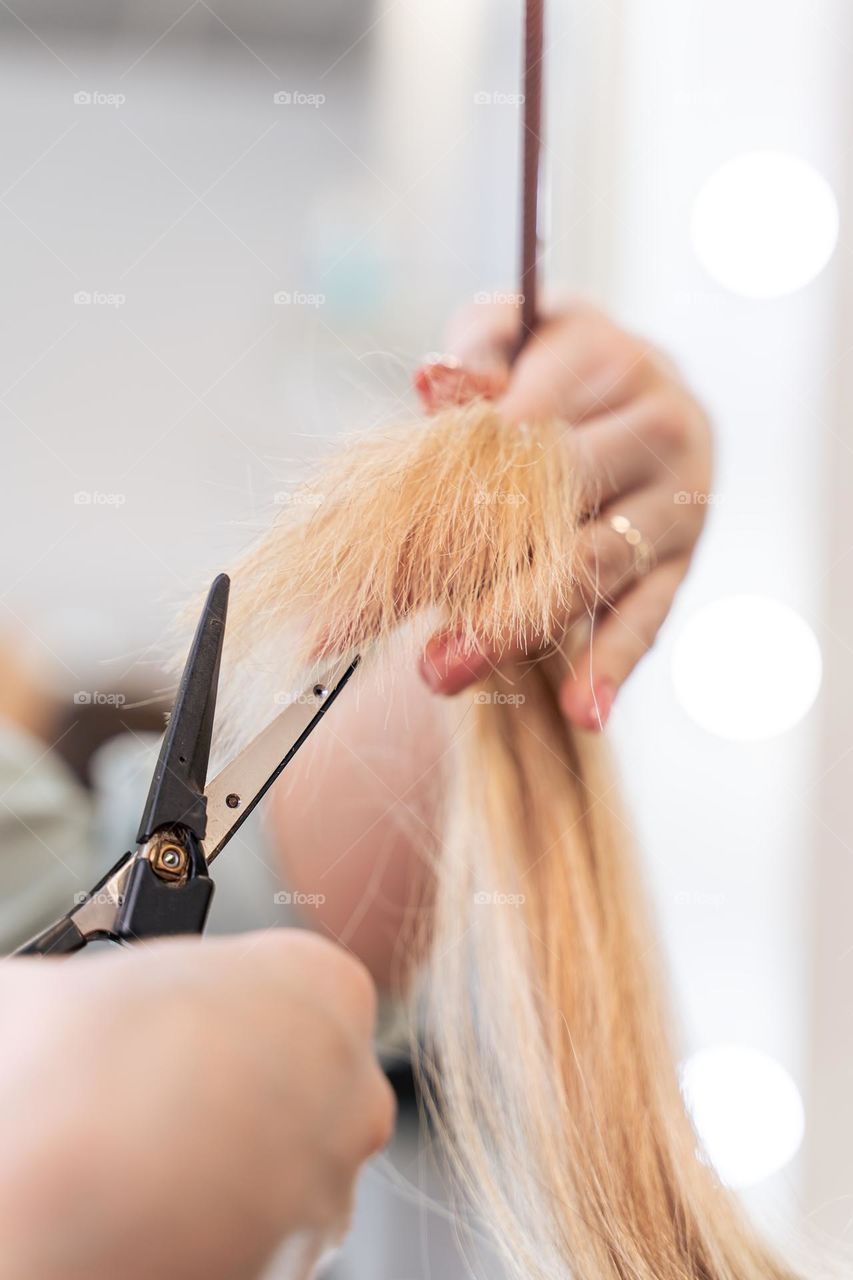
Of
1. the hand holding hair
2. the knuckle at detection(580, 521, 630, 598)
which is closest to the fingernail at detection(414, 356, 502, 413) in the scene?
the hand holding hair

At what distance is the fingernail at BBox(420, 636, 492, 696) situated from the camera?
481 mm

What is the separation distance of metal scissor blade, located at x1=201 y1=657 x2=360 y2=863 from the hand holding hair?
85mm

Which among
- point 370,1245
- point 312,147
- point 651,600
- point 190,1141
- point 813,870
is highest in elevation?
point 312,147

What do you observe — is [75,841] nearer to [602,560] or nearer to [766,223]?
[602,560]

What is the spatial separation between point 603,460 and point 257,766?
0.25 m

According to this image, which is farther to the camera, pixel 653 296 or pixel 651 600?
pixel 653 296

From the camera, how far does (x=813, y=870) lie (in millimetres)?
690

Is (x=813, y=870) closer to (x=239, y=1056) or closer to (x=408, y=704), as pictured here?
(x=408, y=704)

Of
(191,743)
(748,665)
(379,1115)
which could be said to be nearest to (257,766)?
(191,743)

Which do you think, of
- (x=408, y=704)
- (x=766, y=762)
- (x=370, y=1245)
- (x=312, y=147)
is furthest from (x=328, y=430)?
(x=370, y=1245)

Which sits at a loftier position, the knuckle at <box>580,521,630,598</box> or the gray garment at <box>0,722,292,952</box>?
the knuckle at <box>580,521,630,598</box>

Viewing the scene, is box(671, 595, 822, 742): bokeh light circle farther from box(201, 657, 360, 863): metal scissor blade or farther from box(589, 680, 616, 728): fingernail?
box(201, 657, 360, 863): metal scissor blade

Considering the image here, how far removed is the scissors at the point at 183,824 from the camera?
1.11 ft

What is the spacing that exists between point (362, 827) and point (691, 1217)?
0.28 m
